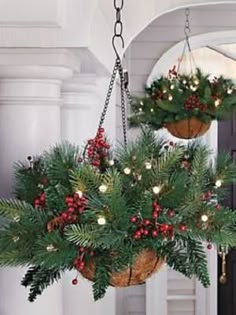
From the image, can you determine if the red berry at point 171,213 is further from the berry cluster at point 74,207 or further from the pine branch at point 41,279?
the pine branch at point 41,279

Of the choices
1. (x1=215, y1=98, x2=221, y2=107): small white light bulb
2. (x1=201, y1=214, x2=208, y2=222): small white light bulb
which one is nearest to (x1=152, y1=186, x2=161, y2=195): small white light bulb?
(x1=201, y1=214, x2=208, y2=222): small white light bulb

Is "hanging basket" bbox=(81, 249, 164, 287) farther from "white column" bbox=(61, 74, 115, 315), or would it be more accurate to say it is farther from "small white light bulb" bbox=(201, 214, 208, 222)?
"white column" bbox=(61, 74, 115, 315)

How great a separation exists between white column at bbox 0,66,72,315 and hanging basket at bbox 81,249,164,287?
0.48m

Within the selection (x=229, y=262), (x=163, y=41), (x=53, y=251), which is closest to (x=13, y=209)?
(x=53, y=251)

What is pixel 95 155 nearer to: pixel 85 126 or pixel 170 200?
pixel 170 200

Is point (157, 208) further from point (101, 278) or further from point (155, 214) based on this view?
point (101, 278)

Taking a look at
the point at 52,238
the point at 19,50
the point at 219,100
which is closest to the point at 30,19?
the point at 19,50

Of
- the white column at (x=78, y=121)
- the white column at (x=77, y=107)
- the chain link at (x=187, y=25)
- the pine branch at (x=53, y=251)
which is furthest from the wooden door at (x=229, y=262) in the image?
the pine branch at (x=53, y=251)

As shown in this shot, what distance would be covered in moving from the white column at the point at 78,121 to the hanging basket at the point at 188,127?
78cm

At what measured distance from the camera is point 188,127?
13.1ft

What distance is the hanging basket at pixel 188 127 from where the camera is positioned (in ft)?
13.0

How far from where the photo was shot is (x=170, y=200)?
1.76 meters

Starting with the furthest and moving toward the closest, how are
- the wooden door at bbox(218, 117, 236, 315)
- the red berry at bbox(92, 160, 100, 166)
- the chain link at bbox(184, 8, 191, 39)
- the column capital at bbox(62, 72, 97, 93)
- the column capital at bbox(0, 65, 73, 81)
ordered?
1. the wooden door at bbox(218, 117, 236, 315)
2. the chain link at bbox(184, 8, 191, 39)
3. the column capital at bbox(62, 72, 97, 93)
4. the column capital at bbox(0, 65, 73, 81)
5. the red berry at bbox(92, 160, 100, 166)

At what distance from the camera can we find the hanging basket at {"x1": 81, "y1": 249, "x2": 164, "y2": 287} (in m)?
1.80
